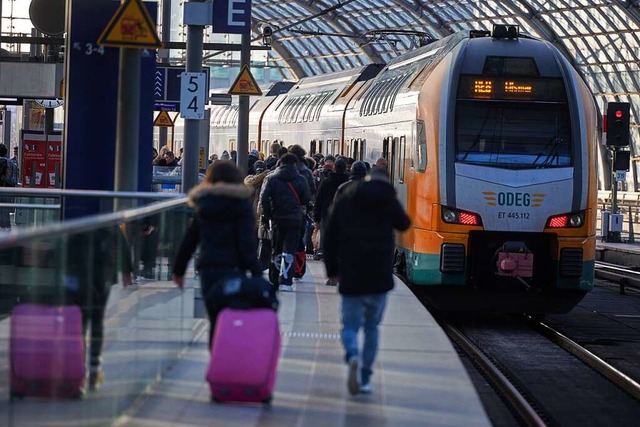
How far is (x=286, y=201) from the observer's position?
15250 mm

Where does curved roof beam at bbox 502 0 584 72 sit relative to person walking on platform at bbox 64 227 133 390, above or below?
above

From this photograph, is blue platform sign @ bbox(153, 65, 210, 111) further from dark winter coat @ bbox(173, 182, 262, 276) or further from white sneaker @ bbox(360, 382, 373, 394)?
dark winter coat @ bbox(173, 182, 262, 276)

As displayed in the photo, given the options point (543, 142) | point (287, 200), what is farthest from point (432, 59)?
point (287, 200)

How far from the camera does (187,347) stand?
11227 millimetres

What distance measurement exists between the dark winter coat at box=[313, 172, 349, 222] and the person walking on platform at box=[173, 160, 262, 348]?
831 cm

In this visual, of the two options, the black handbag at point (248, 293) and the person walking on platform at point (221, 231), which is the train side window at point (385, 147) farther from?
the black handbag at point (248, 293)

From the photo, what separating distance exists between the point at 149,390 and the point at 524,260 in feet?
24.6

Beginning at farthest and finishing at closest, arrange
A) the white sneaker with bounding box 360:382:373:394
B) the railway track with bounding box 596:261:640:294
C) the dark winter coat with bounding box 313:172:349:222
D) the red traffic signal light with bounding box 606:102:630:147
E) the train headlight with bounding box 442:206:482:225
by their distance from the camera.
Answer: the red traffic signal light with bounding box 606:102:630:147 < the railway track with bounding box 596:261:640:294 < the dark winter coat with bounding box 313:172:349:222 < the train headlight with bounding box 442:206:482:225 < the white sneaker with bounding box 360:382:373:394

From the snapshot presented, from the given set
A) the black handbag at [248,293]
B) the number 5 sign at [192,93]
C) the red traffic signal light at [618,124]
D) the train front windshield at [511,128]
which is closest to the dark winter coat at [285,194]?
the number 5 sign at [192,93]

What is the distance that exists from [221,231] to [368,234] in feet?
3.27

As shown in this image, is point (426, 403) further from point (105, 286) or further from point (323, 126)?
point (323, 126)

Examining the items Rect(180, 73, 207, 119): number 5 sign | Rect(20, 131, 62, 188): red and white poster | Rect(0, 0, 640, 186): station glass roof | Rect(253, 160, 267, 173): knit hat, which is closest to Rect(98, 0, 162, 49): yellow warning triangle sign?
Rect(180, 73, 207, 119): number 5 sign

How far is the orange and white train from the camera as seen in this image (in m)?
15.9

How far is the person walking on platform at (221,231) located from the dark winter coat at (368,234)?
662 millimetres
